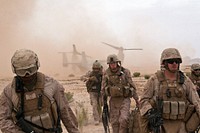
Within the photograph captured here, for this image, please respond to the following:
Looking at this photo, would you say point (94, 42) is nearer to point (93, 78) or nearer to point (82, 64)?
point (82, 64)

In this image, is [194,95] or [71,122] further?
[194,95]

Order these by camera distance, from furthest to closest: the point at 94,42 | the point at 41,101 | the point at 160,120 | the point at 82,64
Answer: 1. the point at 94,42
2. the point at 82,64
3. the point at 160,120
4. the point at 41,101

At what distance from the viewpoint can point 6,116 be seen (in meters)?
4.43

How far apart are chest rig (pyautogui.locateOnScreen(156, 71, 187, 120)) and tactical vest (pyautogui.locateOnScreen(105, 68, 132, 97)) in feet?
9.58

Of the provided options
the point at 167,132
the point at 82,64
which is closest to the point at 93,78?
the point at 167,132

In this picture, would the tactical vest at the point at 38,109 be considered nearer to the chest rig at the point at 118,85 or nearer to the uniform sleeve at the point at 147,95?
the uniform sleeve at the point at 147,95

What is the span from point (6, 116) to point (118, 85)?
4.24m

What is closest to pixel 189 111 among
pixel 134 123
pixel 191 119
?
pixel 191 119

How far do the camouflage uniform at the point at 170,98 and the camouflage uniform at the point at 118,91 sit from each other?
2.85 m

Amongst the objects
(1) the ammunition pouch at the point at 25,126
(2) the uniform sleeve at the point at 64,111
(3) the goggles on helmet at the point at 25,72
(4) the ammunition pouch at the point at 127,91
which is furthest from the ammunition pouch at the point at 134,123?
(3) the goggles on helmet at the point at 25,72

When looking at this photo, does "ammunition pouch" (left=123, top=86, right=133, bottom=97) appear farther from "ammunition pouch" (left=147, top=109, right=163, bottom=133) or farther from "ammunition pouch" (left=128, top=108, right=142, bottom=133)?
"ammunition pouch" (left=147, top=109, right=163, bottom=133)

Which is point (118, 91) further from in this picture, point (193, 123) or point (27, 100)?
→ point (27, 100)

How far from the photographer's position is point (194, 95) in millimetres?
5465

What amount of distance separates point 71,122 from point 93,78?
21.8 feet
